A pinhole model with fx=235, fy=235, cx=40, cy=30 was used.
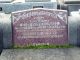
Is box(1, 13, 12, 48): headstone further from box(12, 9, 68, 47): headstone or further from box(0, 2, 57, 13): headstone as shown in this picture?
box(0, 2, 57, 13): headstone

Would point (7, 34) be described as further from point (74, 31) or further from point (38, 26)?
point (74, 31)

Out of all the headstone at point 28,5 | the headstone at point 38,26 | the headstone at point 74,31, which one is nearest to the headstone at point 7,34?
the headstone at point 38,26

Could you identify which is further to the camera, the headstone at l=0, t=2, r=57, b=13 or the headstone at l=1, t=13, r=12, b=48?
the headstone at l=0, t=2, r=57, b=13

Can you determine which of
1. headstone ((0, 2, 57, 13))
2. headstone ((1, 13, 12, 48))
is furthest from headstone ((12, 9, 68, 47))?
headstone ((0, 2, 57, 13))

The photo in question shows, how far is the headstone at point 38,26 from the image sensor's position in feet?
16.1

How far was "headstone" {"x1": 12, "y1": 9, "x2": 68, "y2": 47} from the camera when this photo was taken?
4910 millimetres

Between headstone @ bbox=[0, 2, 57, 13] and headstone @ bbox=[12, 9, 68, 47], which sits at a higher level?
headstone @ bbox=[0, 2, 57, 13]

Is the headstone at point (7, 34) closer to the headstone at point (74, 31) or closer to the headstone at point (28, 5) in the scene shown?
the headstone at point (74, 31)

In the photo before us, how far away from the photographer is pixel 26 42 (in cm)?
499

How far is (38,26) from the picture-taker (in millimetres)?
4938

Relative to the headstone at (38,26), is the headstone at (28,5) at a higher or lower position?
higher

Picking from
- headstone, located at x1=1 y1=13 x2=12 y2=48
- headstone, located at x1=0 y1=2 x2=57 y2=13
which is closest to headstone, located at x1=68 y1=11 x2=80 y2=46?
headstone, located at x1=1 y1=13 x2=12 y2=48

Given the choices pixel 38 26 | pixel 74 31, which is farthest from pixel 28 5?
pixel 74 31

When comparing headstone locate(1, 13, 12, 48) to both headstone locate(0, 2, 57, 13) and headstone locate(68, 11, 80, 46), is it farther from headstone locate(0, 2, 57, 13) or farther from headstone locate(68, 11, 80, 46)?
headstone locate(0, 2, 57, 13)
